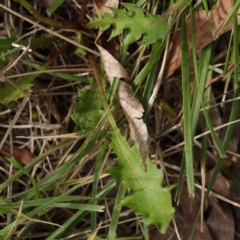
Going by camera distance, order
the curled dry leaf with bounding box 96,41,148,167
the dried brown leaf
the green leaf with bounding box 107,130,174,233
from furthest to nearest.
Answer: the dried brown leaf → the curled dry leaf with bounding box 96,41,148,167 → the green leaf with bounding box 107,130,174,233

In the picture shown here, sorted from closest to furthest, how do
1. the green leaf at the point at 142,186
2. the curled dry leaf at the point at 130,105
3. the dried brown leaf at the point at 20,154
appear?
the green leaf at the point at 142,186, the curled dry leaf at the point at 130,105, the dried brown leaf at the point at 20,154

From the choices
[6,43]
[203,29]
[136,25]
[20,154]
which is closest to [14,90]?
[6,43]

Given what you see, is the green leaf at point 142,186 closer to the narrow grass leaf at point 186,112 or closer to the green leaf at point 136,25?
the narrow grass leaf at point 186,112

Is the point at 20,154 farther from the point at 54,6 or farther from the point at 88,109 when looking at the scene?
the point at 54,6

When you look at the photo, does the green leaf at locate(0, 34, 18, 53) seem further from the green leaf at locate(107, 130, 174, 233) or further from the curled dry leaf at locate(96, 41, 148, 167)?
the green leaf at locate(107, 130, 174, 233)

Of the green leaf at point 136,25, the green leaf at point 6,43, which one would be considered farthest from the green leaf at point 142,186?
the green leaf at point 6,43

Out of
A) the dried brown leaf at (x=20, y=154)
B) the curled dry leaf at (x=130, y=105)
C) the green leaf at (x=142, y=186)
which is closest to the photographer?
the green leaf at (x=142, y=186)

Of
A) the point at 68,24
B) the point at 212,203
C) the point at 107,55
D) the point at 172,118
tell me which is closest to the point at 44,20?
the point at 68,24

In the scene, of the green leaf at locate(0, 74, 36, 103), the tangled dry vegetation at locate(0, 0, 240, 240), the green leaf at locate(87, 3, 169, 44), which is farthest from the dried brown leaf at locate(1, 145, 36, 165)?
the green leaf at locate(87, 3, 169, 44)
